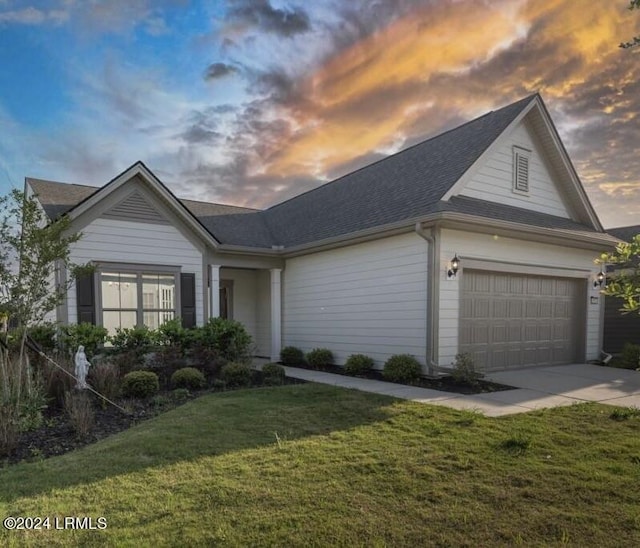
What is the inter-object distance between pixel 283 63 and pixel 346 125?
242 cm

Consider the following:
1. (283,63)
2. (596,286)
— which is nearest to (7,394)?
(283,63)

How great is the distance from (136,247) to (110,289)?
1156 millimetres

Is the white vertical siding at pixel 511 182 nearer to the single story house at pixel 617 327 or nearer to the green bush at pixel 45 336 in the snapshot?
the single story house at pixel 617 327

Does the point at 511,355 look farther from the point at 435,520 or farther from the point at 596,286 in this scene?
the point at 435,520

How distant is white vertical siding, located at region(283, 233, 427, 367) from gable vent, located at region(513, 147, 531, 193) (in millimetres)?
3690

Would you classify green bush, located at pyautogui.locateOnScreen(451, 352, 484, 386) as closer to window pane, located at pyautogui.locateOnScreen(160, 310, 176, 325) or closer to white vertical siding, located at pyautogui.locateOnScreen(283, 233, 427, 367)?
white vertical siding, located at pyautogui.locateOnScreen(283, 233, 427, 367)

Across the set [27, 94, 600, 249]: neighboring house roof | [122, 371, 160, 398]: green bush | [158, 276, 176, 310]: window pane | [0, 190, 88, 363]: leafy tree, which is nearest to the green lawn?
[122, 371, 160, 398]: green bush

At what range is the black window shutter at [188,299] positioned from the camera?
1105cm

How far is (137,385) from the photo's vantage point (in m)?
7.63

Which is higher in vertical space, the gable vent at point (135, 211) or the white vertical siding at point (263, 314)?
the gable vent at point (135, 211)

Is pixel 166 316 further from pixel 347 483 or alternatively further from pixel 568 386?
pixel 568 386

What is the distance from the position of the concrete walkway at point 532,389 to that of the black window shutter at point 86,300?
466cm

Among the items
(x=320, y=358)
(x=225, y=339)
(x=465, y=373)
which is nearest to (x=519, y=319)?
(x=465, y=373)

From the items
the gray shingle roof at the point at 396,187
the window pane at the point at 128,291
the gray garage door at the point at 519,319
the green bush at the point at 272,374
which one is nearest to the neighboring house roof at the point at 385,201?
the gray shingle roof at the point at 396,187
